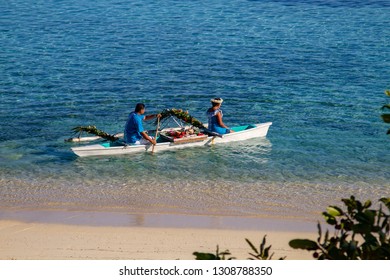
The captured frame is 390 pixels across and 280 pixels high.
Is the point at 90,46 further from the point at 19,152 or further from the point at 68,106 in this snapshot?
the point at 19,152

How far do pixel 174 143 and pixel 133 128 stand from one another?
1.16m

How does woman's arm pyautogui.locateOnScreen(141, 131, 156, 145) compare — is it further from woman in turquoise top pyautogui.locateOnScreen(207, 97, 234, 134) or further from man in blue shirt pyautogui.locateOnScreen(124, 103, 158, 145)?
woman in turquoise top pyautogui.locateOnScreen(207, 97, 234, 134)

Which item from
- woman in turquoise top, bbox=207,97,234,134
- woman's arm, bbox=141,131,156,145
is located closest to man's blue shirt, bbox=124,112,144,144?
woman's arm, bbox=141,131,156,145

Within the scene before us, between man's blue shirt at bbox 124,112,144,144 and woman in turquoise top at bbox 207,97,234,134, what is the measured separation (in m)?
1.84

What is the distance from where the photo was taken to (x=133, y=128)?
681 inches

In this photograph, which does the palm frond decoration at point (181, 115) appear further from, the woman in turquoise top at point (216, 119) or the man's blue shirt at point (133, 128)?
the man's blue shirt at point (133, 128)

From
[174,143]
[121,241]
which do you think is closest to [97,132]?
[174,143]

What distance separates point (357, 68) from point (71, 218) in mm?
15571

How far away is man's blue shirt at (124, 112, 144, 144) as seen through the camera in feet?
56.0

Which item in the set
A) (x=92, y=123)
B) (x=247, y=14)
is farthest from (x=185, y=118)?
(x=247, y=14)

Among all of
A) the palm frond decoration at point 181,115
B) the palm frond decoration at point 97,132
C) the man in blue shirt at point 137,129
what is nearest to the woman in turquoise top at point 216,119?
the palm frond decoration at point 181,115

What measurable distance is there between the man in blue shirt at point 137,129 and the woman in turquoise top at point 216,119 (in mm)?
1660
